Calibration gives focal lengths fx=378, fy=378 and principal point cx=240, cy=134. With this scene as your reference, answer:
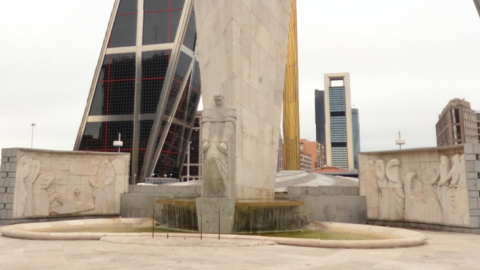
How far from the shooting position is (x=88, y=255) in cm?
782

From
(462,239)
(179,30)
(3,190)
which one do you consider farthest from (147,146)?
(462,239)

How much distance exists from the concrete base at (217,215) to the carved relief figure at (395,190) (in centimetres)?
790

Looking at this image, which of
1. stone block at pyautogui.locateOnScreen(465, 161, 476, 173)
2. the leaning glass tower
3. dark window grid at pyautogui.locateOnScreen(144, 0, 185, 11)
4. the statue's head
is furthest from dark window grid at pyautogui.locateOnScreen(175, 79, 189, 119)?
stone block at pyautogui.locateOnScreen(465, 161, 476, 173)

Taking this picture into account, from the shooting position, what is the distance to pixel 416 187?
15.3m

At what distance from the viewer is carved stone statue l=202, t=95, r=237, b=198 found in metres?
11.8

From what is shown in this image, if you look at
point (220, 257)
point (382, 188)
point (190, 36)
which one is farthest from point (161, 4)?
point (220, 257)

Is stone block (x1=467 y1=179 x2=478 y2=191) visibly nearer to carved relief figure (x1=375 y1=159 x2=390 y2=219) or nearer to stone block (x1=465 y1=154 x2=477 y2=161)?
stone block (x1=465 y1=154 x2=477 y2=161)

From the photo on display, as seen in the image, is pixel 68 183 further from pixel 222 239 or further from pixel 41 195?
pixel 222 239

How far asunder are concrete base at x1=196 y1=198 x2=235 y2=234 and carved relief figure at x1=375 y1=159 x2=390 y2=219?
786cm

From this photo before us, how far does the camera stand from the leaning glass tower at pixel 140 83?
63.5 metres

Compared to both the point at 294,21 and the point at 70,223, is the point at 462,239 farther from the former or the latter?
the point at 294,21

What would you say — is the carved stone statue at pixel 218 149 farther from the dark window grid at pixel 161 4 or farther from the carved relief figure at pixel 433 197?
the dark window grid at pixel 161 4

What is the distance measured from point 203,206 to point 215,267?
17.3 feet

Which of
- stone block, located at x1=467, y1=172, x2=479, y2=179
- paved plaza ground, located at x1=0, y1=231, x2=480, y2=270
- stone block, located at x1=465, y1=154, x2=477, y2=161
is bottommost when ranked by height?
paved plaza ground, located at x1=0, y1=231, x2=480, y2=270
